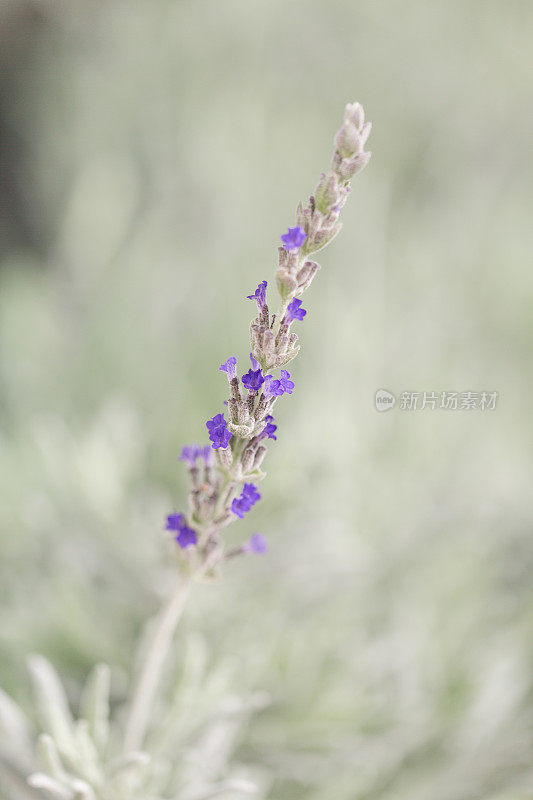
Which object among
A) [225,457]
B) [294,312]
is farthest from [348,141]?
[225,457]

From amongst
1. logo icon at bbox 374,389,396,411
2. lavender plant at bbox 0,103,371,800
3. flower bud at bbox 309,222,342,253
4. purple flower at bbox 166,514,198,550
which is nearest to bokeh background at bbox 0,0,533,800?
logo icon at bbox 374,389,396,411

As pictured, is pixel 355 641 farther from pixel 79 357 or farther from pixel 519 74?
pixel 519 74

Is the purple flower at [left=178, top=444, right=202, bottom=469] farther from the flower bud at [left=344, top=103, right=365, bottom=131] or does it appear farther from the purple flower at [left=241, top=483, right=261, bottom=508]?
the flower bud at [left=344, top=103, right=365, bottom=131]

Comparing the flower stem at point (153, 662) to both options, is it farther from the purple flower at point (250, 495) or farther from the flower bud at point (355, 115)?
the flower bud at point (355, 115)

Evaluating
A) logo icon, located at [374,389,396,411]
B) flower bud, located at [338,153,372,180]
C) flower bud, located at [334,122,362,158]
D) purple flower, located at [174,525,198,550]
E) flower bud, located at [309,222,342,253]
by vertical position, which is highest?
logo icon, located at [374,389,396,411]

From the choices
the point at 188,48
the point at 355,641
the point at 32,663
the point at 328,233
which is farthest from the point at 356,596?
the point at 188,48

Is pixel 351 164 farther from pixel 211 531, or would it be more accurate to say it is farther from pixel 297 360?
pixel 297 360

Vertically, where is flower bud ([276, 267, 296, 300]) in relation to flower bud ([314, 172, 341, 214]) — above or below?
below
